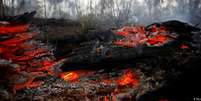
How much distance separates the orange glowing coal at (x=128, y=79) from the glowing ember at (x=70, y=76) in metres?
0.98

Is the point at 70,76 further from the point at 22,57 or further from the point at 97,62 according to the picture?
the point at 22,57

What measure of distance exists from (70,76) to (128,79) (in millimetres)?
1313

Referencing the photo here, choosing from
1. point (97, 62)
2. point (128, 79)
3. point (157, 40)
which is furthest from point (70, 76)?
point (157, 40)

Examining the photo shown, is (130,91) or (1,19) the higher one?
(1,19)

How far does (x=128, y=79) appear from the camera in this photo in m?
6.03

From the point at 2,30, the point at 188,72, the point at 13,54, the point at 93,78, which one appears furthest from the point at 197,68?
the point at 2,30

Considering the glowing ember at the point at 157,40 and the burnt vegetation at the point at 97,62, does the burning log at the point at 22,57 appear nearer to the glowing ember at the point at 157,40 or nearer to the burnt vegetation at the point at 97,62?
the burnt vegetation at the point at 97,62

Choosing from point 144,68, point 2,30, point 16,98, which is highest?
point 2,30

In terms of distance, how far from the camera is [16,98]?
5598 mm

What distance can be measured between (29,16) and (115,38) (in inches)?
95.6

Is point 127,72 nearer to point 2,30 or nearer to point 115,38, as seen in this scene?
point 115,38

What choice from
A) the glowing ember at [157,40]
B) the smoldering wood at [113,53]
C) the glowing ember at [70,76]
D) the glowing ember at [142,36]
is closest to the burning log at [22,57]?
the glowing ember at [70,76]

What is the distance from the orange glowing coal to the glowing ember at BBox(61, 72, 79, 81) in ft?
3.22

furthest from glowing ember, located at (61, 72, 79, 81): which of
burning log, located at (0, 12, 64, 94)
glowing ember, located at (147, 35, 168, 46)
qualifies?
glowing ember, located at (147, 35, 168, 46)
